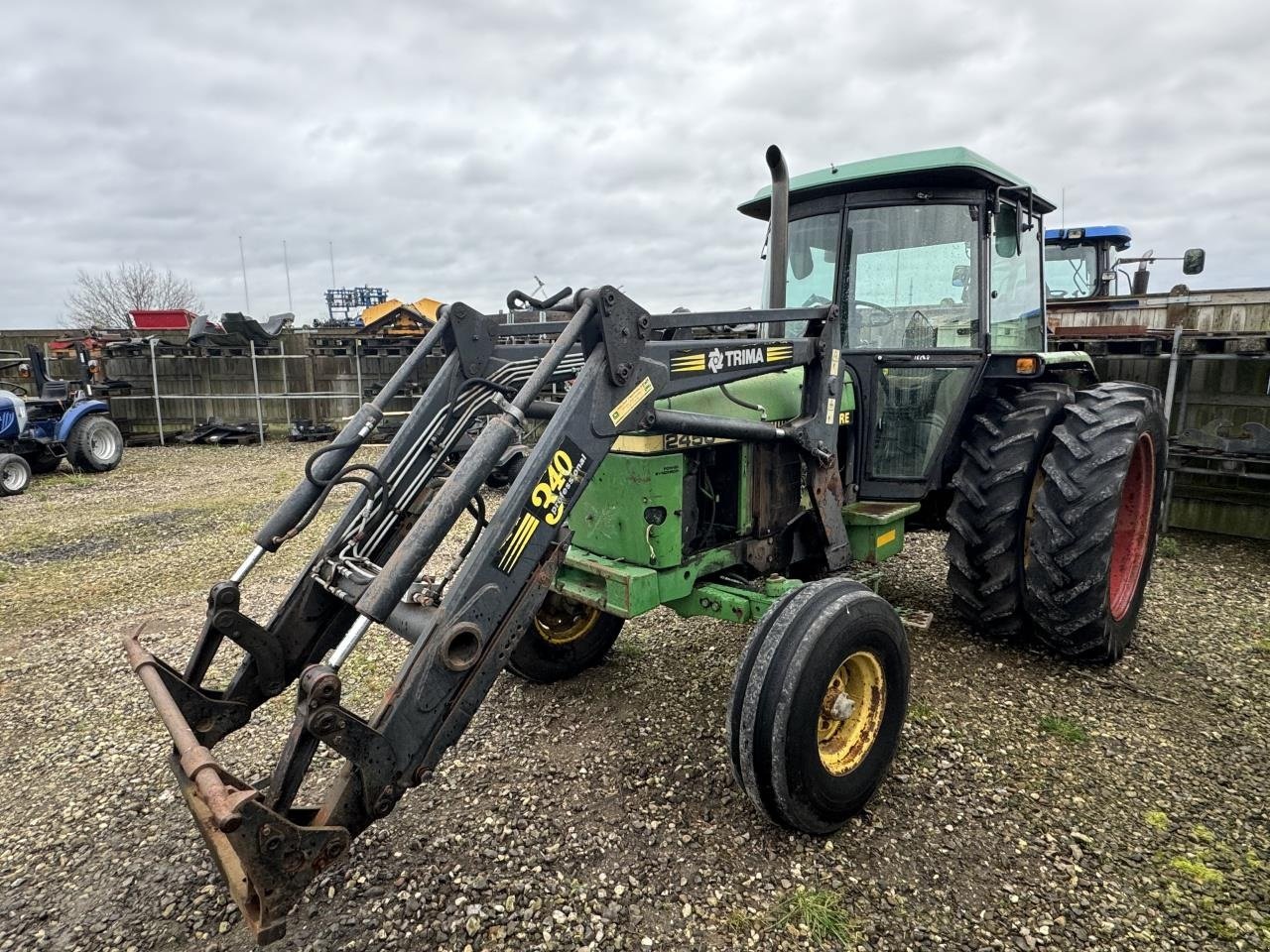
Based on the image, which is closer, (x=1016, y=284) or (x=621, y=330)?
(x=621, y=330)

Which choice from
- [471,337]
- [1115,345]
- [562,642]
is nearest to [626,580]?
[562,642]

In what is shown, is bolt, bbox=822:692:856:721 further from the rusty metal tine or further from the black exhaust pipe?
the rusty metal tine

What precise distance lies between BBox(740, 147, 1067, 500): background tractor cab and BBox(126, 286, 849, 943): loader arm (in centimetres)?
80

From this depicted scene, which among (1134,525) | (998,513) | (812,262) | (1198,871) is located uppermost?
(812,262)

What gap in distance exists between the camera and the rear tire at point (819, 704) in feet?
8.85

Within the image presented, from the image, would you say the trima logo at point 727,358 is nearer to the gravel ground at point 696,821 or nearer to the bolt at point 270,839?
the gravel ground at point 696,821

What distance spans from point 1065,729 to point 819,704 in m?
1.67

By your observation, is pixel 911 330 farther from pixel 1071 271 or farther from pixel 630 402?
pixel 1071 271

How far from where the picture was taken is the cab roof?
4059mm

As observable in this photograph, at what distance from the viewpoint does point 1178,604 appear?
524 centimetres

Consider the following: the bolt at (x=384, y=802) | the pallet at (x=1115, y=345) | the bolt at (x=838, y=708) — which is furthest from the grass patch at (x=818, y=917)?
the pallet at (x=1115, y=345)

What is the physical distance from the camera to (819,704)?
276 cm

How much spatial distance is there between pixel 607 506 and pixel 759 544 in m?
0.87

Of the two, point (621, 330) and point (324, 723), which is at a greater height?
point (621, 330)
